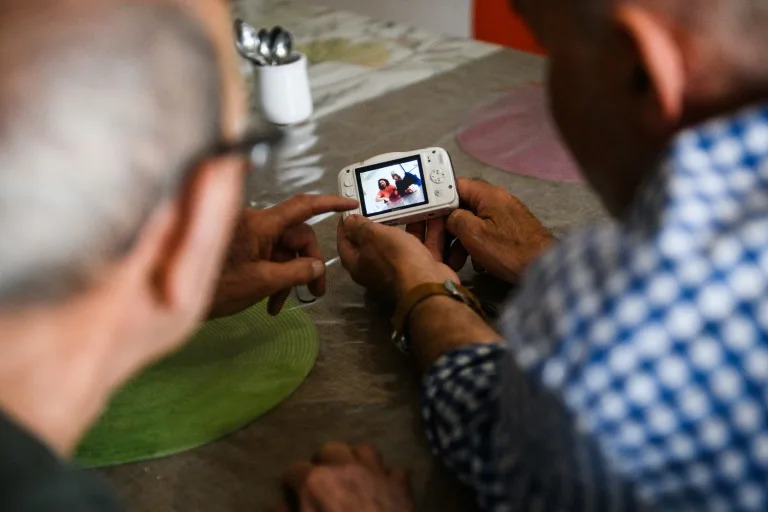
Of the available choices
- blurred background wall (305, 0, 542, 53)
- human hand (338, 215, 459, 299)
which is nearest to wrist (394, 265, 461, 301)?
human hand (338, 215, 459, 299)

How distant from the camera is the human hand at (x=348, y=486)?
Answer: 0.53 metres

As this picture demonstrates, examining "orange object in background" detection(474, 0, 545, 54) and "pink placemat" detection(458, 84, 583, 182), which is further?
"orange object in background" detection(474, 0, 545, 54)

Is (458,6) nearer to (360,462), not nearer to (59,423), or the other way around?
(360,462)

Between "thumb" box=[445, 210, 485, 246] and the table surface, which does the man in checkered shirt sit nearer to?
the table surface

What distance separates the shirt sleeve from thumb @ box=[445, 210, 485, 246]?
197 mm

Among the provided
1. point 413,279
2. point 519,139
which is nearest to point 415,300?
point 413,279

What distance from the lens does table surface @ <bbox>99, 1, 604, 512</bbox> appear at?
571 mm

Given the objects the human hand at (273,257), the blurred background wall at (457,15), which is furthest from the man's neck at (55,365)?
the blurred background wall at (457,15)

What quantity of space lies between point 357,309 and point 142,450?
25cm

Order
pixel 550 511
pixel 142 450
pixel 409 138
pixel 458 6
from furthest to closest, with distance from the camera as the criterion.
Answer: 1. pixel 458 6
2. pixel 409 138
3. pixel 142 450
4. pixel 550 511

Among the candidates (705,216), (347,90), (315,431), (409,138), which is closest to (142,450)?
(315,431)

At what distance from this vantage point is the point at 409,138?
43.9 inches

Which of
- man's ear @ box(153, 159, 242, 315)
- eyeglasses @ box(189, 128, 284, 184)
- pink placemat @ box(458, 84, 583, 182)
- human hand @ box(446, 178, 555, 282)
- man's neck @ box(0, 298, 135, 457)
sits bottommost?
pink placemat @ box(458, 84, 583, 182)

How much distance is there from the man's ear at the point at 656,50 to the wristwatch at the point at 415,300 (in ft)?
1.08
